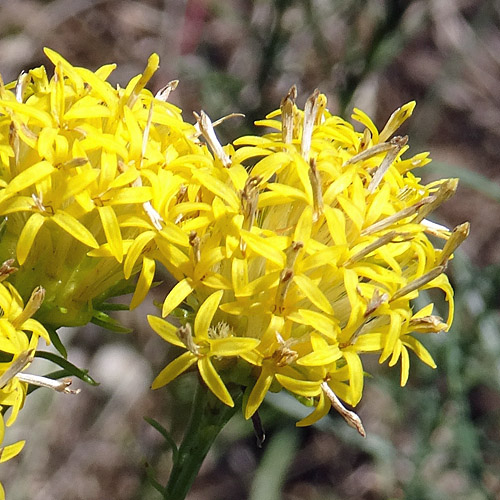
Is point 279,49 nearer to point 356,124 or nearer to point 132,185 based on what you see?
point 356,124

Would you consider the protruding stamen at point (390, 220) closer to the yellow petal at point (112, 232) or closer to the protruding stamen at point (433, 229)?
the protruding stamen at point (433, 229)

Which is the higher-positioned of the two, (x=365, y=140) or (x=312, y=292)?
(x=365, y=140)

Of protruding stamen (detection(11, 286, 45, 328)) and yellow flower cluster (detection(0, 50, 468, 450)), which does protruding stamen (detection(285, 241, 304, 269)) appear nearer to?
yellow flower cluster (detection(0, 50, 468, 450))

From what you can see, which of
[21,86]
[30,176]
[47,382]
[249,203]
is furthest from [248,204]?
[21,86]

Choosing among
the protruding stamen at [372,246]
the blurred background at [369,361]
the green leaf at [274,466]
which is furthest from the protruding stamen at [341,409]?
the green leaf at [274,466]

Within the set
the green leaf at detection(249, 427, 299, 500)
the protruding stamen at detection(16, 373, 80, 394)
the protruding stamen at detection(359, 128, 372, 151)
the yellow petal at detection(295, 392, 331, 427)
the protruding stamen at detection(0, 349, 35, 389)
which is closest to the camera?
the protruding stamen at detection(0, 349, 35, 389)

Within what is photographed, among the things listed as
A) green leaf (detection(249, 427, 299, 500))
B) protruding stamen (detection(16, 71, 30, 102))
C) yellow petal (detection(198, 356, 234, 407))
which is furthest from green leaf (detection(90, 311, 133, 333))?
green leaf (detection(249, 427, 299, 500))

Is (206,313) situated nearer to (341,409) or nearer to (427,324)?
(341,409)
